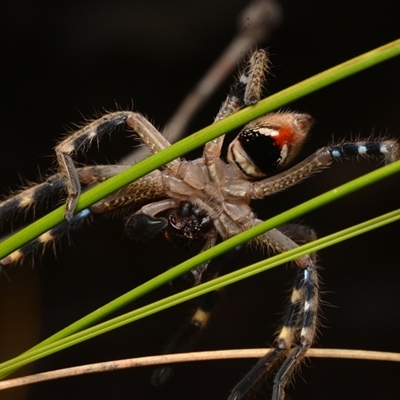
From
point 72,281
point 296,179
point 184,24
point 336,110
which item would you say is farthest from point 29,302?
point 296,179

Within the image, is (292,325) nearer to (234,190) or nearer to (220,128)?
(234,190)

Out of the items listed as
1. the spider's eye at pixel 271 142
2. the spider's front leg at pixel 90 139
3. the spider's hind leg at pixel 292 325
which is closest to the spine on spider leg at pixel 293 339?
the spider's hind leg at pixel 292 325

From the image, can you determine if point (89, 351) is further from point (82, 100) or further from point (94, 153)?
point (82, 100)

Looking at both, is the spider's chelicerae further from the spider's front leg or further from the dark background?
the dark background

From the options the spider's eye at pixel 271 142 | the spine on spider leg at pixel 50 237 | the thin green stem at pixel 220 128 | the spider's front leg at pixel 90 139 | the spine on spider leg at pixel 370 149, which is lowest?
the spine on spider leg at pixel 370 149

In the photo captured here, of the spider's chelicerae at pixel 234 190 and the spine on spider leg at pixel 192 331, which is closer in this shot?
the spider's chelicerae at pixel 234 190

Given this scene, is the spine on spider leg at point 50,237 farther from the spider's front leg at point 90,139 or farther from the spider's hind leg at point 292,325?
the spider's hind leg at point 292,325
